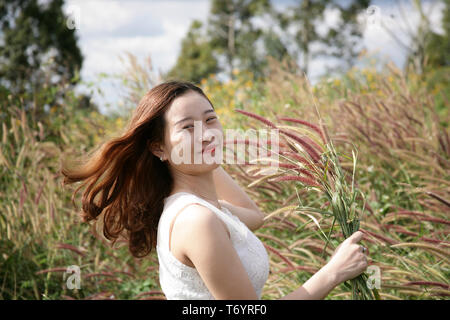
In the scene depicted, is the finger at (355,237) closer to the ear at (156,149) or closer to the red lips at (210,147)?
the red lips at (210,147)

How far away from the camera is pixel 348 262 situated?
1361 millimetres

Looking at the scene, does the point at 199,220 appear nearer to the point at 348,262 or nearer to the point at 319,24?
the point at 348,262

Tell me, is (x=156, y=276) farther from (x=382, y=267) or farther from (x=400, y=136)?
(x=400, y=136)

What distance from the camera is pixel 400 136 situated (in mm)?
3225

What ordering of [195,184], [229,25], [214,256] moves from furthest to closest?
[229,25] < [195,184] < [214,256]

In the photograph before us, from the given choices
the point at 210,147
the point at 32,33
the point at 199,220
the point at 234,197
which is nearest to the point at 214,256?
the point at 199,220

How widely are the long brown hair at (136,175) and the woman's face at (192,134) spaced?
4cm

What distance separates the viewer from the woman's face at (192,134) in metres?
1.52

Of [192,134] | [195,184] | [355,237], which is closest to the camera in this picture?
[355,237]

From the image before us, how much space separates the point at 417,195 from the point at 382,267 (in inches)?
37.0

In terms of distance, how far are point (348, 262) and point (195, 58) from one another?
29.0 meters

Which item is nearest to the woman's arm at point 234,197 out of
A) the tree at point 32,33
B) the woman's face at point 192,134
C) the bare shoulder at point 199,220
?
the woman's face at point 192,134

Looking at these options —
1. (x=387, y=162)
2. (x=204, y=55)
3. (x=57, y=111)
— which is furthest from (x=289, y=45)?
(x=387, y=162)

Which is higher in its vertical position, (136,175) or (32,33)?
(32,33)
